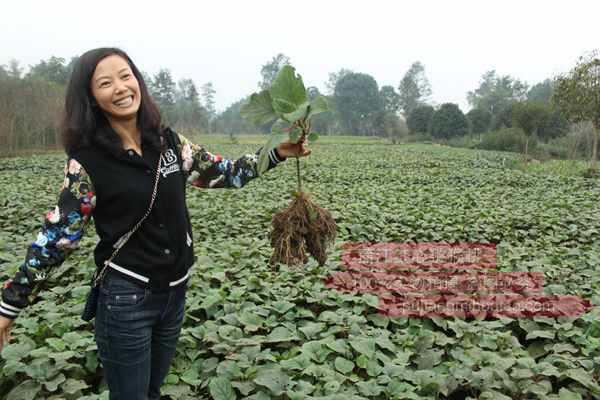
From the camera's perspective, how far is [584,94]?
51.1 feet

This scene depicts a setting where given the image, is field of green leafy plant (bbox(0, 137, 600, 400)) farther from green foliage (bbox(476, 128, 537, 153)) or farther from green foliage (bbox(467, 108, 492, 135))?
green foliage (bbox(467, 108, 492, 135))

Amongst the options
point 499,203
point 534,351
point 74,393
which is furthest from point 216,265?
point 499,203

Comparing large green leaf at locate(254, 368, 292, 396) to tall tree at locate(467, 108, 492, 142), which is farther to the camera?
tall tree at locate(467, 108, 492, 142)

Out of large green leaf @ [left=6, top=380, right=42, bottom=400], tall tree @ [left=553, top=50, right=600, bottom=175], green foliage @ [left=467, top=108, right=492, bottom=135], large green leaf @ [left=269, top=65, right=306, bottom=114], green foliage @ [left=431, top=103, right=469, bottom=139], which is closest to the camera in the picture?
large green leaf @ [left=269, top=65, right=306, bottom=114]

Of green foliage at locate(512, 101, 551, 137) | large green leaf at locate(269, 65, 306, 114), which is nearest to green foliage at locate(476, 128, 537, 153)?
green foliage at locate(512, 101, 551, 137)

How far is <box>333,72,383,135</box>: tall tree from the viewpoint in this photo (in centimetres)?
6788

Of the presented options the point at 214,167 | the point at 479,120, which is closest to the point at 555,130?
the point at 479,120

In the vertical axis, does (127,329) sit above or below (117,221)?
below

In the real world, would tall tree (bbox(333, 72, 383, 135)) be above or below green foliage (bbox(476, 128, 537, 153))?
above

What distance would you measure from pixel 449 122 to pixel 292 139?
42692mm

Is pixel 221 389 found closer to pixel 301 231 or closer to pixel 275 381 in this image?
pixel 275 381

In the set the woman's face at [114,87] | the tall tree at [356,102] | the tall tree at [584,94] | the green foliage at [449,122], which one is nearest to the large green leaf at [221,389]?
the woman's face at [114,87]

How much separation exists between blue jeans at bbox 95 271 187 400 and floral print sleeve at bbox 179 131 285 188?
0.52 meters

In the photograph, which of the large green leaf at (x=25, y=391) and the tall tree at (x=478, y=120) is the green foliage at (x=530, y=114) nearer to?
the large green leaf at (x=25, y=391)
